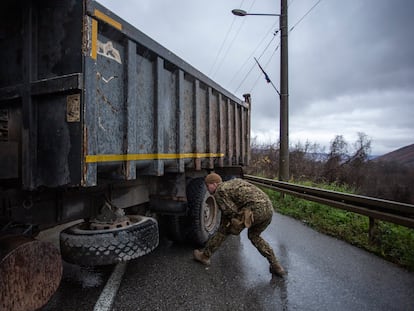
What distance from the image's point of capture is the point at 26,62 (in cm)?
189

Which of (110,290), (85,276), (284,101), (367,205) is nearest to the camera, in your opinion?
(110,290)

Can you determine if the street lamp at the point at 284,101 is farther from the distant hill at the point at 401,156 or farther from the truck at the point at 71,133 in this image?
the truck at the point at 71,133

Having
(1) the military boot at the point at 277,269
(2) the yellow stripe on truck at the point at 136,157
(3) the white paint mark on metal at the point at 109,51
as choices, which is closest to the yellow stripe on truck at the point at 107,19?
(3) the white paint mark on metal at the point at 109,51

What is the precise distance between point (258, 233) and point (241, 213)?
0.39m

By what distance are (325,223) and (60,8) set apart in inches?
214

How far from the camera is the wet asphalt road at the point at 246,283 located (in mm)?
2502

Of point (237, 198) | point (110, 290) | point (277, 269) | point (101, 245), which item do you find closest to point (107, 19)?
point (101, 245)

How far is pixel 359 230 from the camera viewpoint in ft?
15.2

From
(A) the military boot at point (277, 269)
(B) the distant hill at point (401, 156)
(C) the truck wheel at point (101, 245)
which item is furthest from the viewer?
(B) the distant hill at point (401, 156)

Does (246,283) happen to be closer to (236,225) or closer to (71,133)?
(236,225)

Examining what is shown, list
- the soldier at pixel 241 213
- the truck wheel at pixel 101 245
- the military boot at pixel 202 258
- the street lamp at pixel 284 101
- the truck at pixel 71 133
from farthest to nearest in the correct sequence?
the street lamp at pixel 284 101 → the military boot at pixel 202 258 → the soldier at pixel 241 213 → the truck wheel at pixel 101 245 → the truck at pixel 71 133

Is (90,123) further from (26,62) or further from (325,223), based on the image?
(325,223)

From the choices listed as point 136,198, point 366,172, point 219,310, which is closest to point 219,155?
point 136,198

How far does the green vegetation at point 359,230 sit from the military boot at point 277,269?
1665 mm
